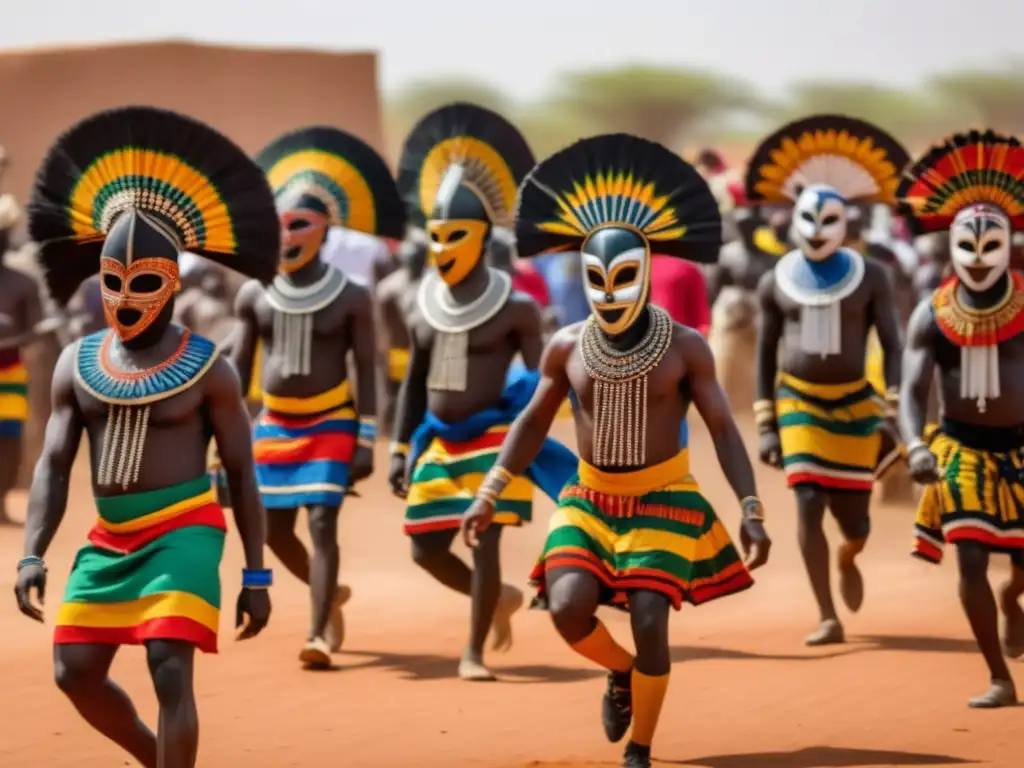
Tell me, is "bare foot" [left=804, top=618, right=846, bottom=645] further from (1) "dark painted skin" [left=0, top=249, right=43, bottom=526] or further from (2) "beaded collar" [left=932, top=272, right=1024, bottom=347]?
(1) "dark painted skin" [left=0, top=249, right=43, bottom=526]

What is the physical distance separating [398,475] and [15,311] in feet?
18.0

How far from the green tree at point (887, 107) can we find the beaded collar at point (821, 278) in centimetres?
6412

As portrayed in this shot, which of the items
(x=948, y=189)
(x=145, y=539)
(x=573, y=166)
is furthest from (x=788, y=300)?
(x=145, y=539)

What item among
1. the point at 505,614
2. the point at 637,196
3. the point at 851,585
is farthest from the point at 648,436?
the point at 851,585

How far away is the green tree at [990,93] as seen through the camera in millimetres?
72688

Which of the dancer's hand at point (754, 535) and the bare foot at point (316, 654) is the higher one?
the dancer's hand at point (754, 535)

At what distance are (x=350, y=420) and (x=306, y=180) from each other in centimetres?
126

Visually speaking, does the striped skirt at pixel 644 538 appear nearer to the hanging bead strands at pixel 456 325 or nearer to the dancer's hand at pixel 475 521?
the dancer's hand at pixel 475 521

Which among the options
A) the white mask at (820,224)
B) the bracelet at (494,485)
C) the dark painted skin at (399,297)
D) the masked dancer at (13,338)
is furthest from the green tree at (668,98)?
the bracelet at (494,485)

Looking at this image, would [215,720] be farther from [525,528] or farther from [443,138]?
[525,528]

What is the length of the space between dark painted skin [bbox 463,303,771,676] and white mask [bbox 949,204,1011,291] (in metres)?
1.79

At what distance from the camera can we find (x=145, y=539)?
729 cm

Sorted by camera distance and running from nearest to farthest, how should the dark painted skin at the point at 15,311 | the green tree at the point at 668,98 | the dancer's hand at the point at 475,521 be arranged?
the dancer's hand at the point at 475,521 → the dark painted skin at the point at 15,311 → the green tree at the point at 668,98

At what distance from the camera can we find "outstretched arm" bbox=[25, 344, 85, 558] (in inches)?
289
